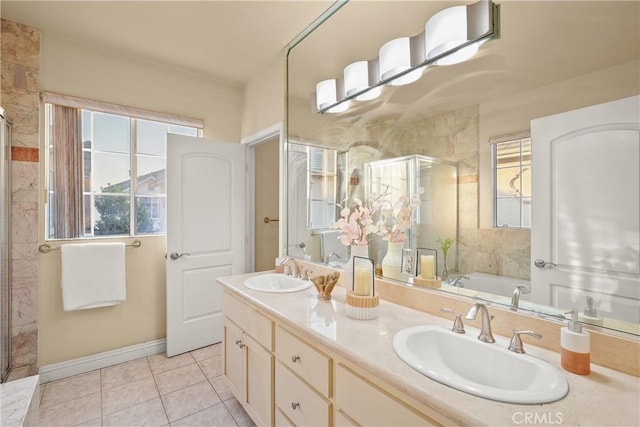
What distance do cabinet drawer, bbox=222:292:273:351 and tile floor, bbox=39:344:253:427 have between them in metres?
0.64

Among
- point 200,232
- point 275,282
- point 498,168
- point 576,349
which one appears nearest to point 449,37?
point 498,168

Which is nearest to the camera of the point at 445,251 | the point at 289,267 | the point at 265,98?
the point at 445,251

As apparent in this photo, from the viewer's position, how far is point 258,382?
159 centimetres

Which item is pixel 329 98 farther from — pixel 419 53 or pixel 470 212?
pixel 470 212

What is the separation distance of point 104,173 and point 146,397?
1.83 m

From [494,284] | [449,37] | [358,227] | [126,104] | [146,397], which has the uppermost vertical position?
[126,104]

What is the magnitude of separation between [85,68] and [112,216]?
1.23 meters

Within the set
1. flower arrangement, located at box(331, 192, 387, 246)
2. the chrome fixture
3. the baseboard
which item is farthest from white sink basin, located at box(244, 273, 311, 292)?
the baseboard

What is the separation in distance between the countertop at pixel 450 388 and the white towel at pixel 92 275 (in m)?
1.85

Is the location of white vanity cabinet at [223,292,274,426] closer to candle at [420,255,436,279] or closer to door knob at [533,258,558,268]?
candle at [420,255,436,279]

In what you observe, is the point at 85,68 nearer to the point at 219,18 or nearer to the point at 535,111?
the point at 219,18

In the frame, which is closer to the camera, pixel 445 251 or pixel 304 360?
pixel 304 360

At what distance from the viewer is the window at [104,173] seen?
2.30 metres

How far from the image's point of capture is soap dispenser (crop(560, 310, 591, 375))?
0.83m
